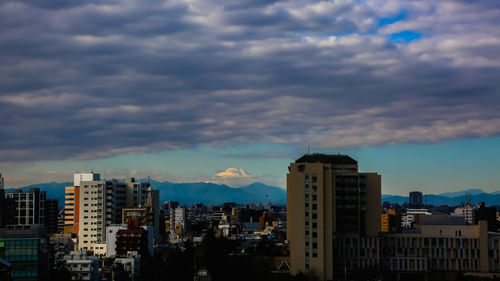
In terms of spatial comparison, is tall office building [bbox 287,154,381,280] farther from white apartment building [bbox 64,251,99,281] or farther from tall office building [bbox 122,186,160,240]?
tall office building [bbox 122,186,160,240]

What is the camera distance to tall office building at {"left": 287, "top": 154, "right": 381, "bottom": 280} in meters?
114

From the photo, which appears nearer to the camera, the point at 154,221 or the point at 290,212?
the point at 290,212

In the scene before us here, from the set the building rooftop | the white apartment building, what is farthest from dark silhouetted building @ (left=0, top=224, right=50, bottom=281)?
the building rooftop

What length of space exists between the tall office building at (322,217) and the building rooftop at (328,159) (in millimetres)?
8801

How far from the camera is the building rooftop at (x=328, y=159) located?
13562 centimetres

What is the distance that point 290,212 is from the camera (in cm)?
11769

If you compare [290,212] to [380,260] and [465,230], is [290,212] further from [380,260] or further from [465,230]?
[465,230]

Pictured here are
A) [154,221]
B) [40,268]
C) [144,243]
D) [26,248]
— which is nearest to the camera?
[26,248]

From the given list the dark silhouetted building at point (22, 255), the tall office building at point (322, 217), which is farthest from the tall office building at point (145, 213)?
the dark silhouetted building at point (22, 255)

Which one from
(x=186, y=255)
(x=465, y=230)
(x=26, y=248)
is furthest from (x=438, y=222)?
(x=26, y=248)

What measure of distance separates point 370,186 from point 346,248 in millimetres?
13312

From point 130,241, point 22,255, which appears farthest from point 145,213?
point 22,255

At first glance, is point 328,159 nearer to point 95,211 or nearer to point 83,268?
point 83,268

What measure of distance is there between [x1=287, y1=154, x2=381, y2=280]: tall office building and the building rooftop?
8.80m
